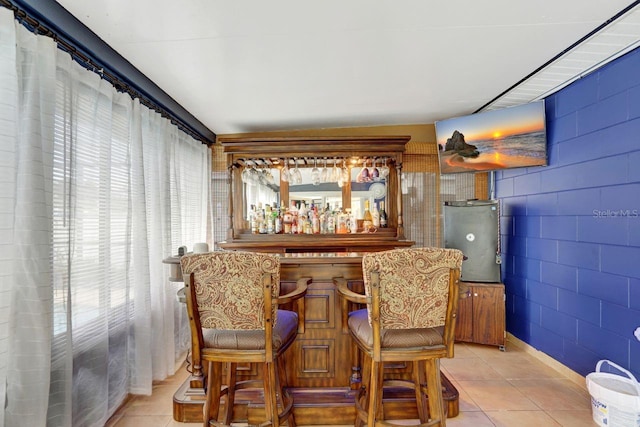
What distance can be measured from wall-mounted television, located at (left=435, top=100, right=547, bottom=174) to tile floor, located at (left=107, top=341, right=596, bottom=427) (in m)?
1.82

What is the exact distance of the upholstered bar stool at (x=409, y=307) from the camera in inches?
57.2

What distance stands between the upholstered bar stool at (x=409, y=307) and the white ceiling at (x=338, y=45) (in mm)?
1334

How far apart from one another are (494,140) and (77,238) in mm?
3568

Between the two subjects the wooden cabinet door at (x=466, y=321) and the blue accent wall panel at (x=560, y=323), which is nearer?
the blue accent wall panel at (x=560, y=323)

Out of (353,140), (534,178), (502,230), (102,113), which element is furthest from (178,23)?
(502,230)

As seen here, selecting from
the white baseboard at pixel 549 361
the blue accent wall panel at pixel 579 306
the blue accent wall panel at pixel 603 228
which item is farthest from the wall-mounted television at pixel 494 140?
the white baseboard at pixel 549 361

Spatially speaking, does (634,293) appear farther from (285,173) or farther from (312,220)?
(285,173)

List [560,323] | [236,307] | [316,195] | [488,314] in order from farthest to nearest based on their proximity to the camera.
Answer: [316,195] → [488,314] → [560,323] → [236,307]

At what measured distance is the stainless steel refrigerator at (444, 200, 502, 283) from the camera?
125 inches

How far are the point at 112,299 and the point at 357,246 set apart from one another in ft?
7.81

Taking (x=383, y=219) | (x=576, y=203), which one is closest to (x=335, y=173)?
(x=383, y=219)

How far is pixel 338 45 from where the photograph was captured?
205 centimetres

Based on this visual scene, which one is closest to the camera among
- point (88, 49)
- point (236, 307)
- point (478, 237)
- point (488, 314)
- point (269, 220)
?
point (236, 307)

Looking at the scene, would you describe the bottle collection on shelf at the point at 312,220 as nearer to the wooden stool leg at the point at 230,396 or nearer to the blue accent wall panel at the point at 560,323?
the blue accent wall panel at the point at 560,323
